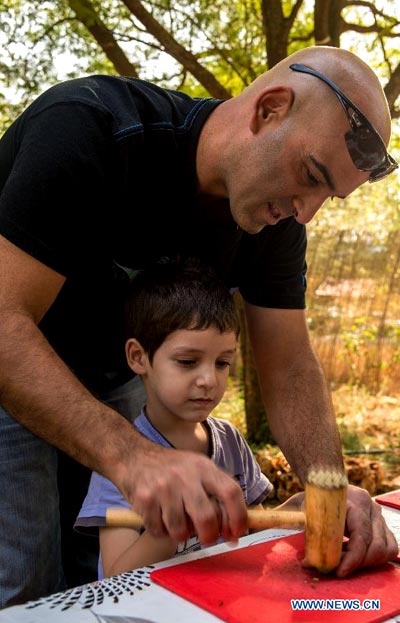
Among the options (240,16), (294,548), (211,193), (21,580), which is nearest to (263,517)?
(294,548)

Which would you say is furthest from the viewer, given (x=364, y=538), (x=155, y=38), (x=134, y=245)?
(x=155, y=38)

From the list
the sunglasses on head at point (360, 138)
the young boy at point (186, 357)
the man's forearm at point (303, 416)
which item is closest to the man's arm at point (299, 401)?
the man's forearm at point (303, 416)

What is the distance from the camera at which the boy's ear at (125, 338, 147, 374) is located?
1910mm

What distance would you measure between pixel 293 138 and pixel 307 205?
17cm

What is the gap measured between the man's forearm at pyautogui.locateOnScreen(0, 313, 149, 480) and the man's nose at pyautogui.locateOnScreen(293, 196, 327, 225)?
74cm

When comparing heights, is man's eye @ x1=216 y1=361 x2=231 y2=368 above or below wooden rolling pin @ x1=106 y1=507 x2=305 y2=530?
above

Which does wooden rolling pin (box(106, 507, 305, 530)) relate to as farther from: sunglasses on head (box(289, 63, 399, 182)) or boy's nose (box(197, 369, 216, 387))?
sunglasses on head (box(289, 63, 399, 182))

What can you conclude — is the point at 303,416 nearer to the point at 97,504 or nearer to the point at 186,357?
the point at 186,357

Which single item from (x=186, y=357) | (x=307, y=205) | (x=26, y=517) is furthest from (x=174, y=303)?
(x=26, y=517)

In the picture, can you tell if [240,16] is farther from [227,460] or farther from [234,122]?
[227,460]

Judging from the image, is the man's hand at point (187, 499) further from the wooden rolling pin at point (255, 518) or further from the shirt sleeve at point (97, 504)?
the shirt sleeve at point (97, 504)

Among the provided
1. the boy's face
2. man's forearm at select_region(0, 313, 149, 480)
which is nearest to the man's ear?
the boy's face

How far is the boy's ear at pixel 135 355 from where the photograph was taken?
1.91 meters

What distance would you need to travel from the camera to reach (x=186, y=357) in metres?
1.82
